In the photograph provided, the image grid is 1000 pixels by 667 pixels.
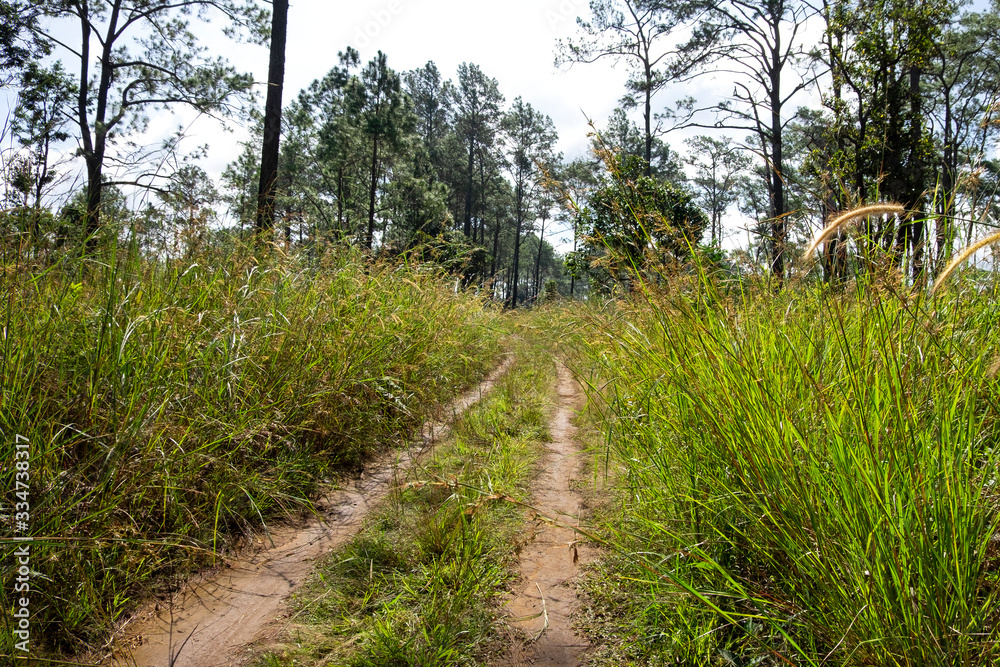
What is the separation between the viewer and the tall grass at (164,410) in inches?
59.2

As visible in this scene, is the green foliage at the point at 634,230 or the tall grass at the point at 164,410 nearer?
the tall grass at the point at 164,410

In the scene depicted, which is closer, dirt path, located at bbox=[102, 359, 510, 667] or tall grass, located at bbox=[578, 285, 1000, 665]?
tall grass, located at bbox=[578, 285, 1000, 665]

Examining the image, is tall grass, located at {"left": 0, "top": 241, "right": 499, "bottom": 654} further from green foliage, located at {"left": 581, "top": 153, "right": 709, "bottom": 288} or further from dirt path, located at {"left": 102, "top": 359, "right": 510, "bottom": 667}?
green foliage, located at {"left": 581, "top": 153, "right": 709, "bottom": 288}

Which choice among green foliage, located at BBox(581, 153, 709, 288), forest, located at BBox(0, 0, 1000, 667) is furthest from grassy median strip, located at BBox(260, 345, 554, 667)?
green foliage, located at BBox(581, 153, 709, 288)

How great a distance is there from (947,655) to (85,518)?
7.30 feet

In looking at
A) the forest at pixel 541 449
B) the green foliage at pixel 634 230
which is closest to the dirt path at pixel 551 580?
the forest at pixel 541 449

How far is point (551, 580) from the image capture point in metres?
1.83

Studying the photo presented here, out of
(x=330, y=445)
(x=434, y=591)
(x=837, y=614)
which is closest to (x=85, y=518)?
(x=434, y=591)

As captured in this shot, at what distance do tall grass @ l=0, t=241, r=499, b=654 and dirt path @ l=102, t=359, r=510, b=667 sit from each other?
0.36 ft

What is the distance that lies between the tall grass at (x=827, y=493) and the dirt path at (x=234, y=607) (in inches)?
47.2

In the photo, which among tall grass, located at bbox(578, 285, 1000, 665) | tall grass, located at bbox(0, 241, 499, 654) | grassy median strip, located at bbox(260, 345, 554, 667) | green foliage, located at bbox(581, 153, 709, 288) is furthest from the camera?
green foliage, located at bbox(581, 153, 709, 288)

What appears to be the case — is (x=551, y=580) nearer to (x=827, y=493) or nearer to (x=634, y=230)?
(x=827, y=493)

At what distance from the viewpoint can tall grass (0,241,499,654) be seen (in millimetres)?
1504

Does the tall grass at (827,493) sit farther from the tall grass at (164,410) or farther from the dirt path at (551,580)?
the tall grass at (164,410)
